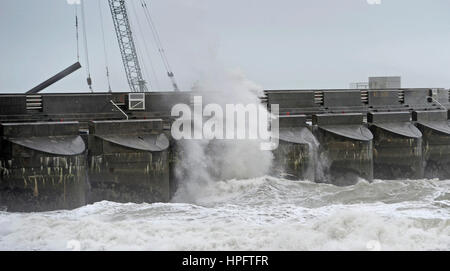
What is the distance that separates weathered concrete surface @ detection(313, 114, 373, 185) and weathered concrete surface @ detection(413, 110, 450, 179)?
9.86 ft

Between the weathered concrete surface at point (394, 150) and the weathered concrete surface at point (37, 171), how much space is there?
10.5 m

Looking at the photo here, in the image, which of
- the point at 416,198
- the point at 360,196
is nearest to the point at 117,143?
the point at 360,196

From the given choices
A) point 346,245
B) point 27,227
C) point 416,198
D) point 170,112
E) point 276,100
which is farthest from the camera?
point 276,100

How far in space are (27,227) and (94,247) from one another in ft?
6.79

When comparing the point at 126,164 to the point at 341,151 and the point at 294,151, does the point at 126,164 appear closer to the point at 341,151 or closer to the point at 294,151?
the point at 294,151

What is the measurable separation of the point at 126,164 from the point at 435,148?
12.0 metres

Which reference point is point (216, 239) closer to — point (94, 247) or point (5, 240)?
point (94, 247)

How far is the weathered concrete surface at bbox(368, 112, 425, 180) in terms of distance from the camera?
20.9 metres

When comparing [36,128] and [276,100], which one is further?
[276,100]

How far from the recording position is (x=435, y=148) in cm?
2211

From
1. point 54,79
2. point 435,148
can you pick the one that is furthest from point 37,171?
point 435,148

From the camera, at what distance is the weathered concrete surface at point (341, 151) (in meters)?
19.8

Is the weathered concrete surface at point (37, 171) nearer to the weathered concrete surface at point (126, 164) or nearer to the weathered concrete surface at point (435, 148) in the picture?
the weathered concrete surface at point (126, 164)

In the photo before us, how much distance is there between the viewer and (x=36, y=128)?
15508 millimetres
